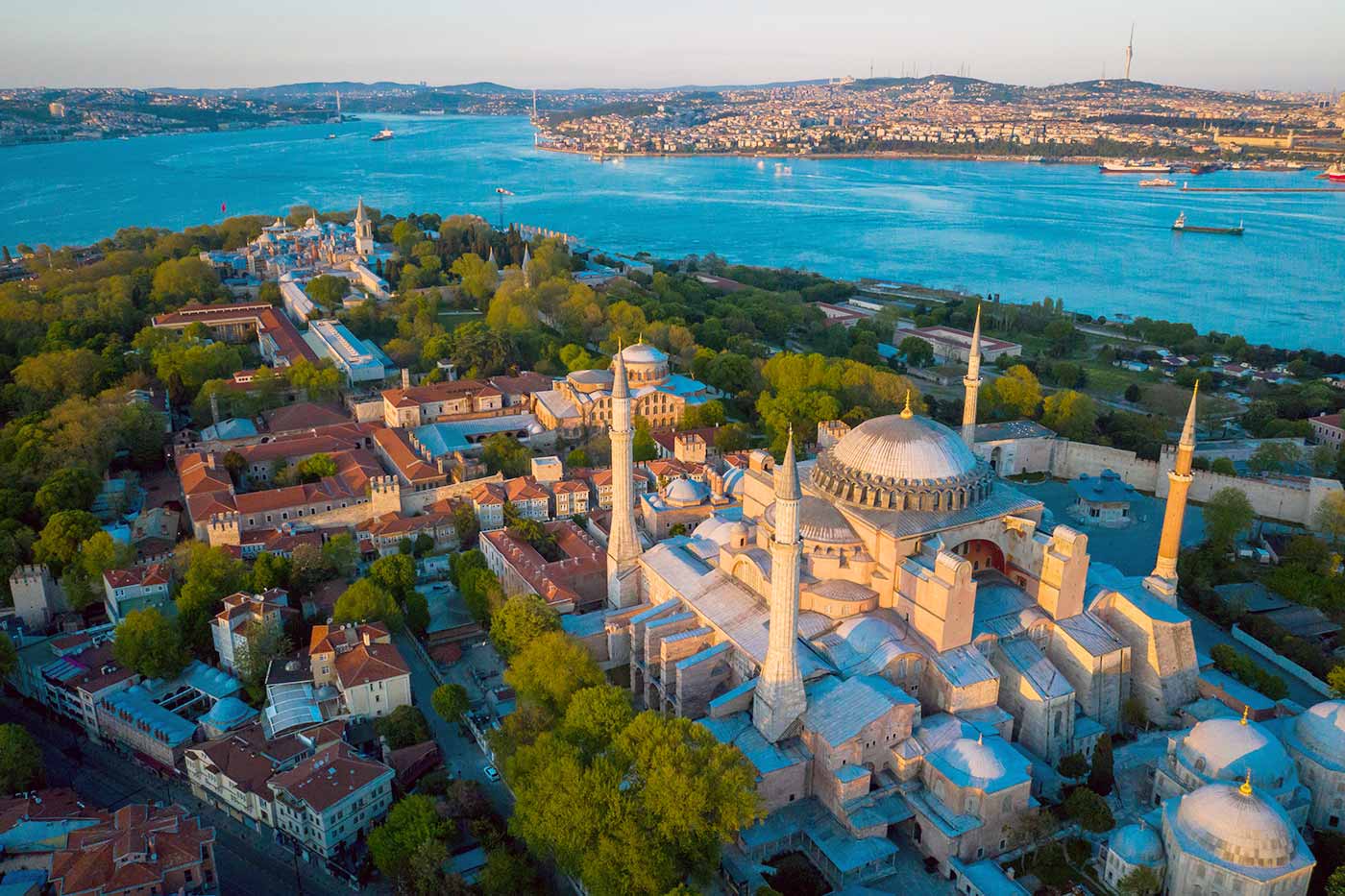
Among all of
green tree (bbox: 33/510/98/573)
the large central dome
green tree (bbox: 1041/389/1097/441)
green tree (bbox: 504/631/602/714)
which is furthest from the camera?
green tree (bbox: 1041/389/1097/441)

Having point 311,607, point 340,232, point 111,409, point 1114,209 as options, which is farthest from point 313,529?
point 1114,209

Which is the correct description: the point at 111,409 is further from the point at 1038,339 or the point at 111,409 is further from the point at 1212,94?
the point at 1212,94

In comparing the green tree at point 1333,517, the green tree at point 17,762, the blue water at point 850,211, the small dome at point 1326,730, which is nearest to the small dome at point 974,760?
the small dome at point 1326,730

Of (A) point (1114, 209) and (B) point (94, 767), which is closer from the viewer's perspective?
(B) point (94, 767)

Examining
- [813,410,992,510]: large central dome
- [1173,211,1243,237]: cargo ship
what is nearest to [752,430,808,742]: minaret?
[813,410,992,510]: large central dome

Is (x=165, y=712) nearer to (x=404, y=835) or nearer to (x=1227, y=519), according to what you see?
(x=404, y=835)

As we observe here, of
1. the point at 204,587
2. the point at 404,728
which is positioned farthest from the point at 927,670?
the point at 204,587

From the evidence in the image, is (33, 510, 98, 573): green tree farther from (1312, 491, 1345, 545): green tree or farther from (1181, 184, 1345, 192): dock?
(1181, 184, 1345, 192): dock
